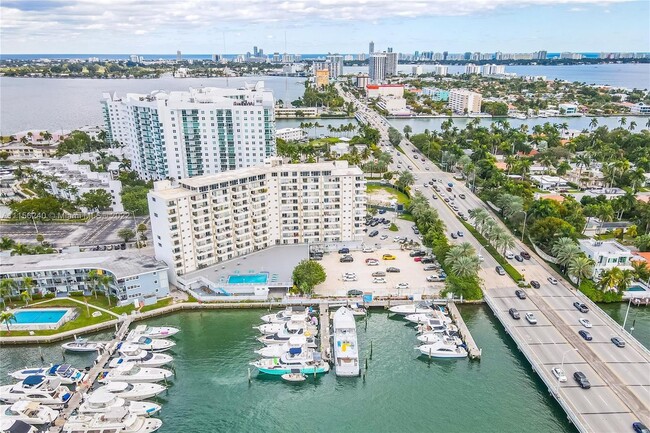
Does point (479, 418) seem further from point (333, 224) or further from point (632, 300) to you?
point (333, 224)

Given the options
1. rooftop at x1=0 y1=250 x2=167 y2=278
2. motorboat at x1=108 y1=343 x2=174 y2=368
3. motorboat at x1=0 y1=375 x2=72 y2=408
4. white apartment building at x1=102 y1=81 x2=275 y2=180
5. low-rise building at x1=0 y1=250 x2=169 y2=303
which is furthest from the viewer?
white apartment building at x1=102 y1=81 x2=275 y2=180

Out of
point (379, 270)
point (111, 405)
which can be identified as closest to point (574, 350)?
point (379, 270)

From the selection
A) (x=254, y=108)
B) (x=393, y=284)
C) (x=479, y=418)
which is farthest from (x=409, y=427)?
(x=254, y=108)

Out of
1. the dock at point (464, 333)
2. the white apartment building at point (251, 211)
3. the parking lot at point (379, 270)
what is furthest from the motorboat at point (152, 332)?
the dock at point (464, 333)

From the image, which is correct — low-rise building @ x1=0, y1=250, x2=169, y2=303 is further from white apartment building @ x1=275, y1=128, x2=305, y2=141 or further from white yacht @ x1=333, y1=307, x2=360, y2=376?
white apartment building @ x1=275, y1=128, x2=305, y2=141

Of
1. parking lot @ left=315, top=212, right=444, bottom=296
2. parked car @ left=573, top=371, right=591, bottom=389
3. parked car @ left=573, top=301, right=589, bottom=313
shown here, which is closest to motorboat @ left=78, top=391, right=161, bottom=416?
parking lot @ left=315, top=212, right=444, bottom=296

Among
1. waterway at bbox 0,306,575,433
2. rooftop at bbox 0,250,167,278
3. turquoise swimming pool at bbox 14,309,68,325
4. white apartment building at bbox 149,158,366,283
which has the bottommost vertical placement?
waterway at bbox 0,306,575,433
